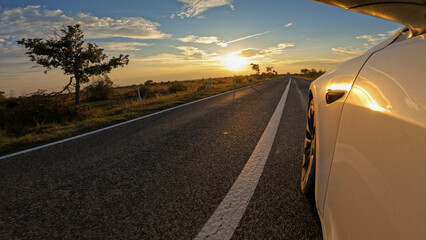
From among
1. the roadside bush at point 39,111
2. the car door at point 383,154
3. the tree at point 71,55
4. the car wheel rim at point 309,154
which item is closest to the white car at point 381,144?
the car door at point 383,154

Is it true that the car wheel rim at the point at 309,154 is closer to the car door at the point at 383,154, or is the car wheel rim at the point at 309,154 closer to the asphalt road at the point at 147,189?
the asphalt road at the point at 147,189

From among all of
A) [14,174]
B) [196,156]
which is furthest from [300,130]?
[14,174]

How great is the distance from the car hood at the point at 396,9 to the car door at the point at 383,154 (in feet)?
0.38

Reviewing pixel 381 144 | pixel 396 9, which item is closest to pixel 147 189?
pixel 381 144

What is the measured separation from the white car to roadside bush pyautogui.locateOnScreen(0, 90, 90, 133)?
365 inches

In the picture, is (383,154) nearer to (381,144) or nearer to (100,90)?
(381,144)

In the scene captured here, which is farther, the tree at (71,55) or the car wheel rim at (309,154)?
the tree at (71,55)

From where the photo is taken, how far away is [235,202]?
1.96 m

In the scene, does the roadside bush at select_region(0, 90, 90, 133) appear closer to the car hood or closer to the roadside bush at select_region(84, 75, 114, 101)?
the car hood

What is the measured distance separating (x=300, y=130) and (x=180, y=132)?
Result: 7.69ft

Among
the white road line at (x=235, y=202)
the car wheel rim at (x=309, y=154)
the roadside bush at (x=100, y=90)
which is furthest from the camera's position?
the roadside bush at (x=100, y=90)

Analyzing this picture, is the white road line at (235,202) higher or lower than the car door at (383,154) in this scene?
lower

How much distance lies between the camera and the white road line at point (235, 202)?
63.1 inches

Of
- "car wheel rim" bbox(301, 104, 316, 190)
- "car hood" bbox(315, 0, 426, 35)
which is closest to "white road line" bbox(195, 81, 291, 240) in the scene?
"car wheel rim" bbox(301, 104, 316, 190)
